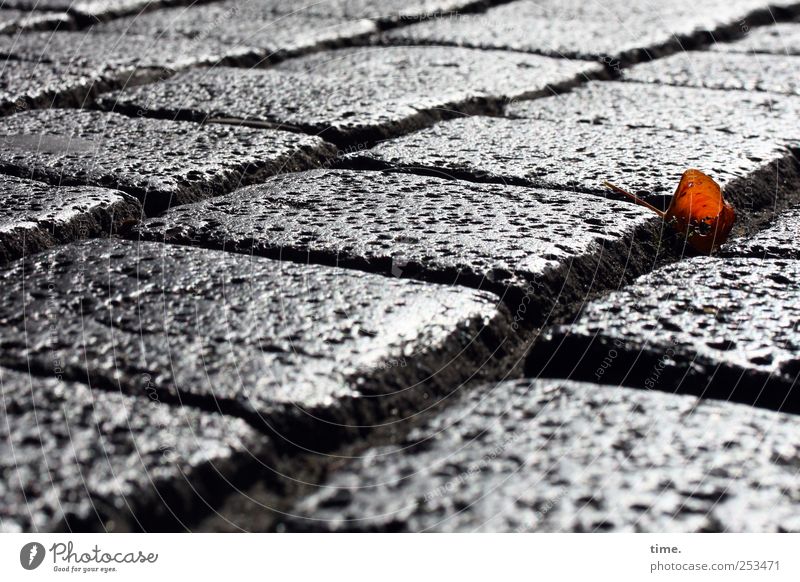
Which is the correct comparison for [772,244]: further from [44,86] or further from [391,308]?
[44,86]

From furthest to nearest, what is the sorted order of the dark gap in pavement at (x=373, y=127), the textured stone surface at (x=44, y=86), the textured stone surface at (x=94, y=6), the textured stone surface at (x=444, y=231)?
the textured stone surface at (x=94, y=6) → the textured stone surface at (x=44, y=86) → the dark gap in pavement at (x=373, y=127) → the textured stone surface at (x=444, y=231)

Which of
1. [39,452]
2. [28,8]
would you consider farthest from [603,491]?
[28,8]

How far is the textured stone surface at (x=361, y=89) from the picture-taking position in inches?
66.9

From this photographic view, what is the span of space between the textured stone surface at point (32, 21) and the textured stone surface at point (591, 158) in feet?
4.69

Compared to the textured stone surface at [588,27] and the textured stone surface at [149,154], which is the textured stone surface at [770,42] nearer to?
the textured stone surface at [588,27]

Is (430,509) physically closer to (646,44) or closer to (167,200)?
(167,200)

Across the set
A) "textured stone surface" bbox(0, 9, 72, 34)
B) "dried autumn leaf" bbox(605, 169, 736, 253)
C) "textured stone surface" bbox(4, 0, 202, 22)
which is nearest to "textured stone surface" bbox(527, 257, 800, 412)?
"dried autumn leaf" bbox(605, 169, 736, 253)

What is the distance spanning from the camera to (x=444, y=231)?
1172 mm

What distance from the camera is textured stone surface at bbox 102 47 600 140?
1.70 metres

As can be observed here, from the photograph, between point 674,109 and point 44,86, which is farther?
point 44,86

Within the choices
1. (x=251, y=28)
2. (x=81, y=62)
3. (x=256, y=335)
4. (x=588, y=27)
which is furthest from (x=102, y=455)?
(x=588, y=27)

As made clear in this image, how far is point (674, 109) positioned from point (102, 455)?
1.36 m

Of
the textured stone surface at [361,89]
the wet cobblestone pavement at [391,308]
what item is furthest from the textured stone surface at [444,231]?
the textured stone surface at [361,89]
